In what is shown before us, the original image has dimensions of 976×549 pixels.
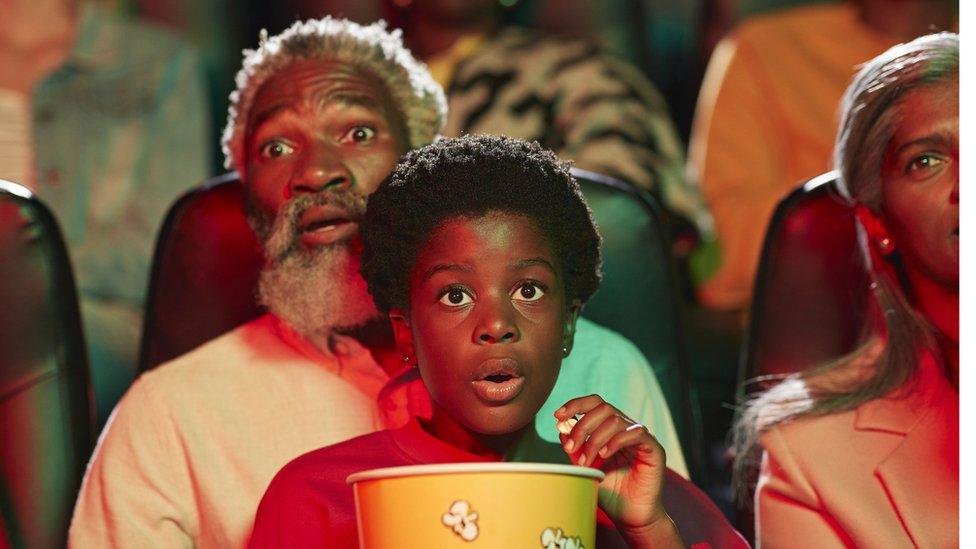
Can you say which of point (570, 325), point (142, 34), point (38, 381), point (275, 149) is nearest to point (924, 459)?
point (570, 325)

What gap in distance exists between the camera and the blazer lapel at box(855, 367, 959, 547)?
4.71 feet

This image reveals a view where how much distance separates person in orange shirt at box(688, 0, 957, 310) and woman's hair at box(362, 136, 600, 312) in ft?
2.70

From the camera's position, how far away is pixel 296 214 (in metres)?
1.50

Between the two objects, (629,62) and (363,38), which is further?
(629,62)

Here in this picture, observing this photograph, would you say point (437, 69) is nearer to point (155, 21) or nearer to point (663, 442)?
point (155, 21)

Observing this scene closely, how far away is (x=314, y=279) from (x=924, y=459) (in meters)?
0.70

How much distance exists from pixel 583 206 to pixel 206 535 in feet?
1.73

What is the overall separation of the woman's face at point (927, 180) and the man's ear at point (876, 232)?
14 millimetres

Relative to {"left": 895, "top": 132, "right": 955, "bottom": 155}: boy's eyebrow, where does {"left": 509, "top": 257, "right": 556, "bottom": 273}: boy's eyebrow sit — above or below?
below

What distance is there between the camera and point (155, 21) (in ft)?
7.48

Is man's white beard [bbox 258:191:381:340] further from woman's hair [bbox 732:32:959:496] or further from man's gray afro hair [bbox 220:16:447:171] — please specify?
woman's hair [bbox 732:32:959:496]

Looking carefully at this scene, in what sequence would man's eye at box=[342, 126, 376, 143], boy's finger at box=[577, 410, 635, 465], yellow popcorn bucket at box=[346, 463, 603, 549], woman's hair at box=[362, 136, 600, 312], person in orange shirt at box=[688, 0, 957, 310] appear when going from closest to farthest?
yellow popcorn bucket at box=[346, 463, 603, 549] < boy's finger at box=[577, 410, 635, 465] < woman's hair at box=[362, 136, 600, 312] < man's eye at box=[342, 126, 376, 143] < person in orange shirt at box=[688, 0, 957, 310]

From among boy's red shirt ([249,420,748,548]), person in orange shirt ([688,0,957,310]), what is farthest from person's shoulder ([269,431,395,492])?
person in orange shirt ([688,0,957,310])
